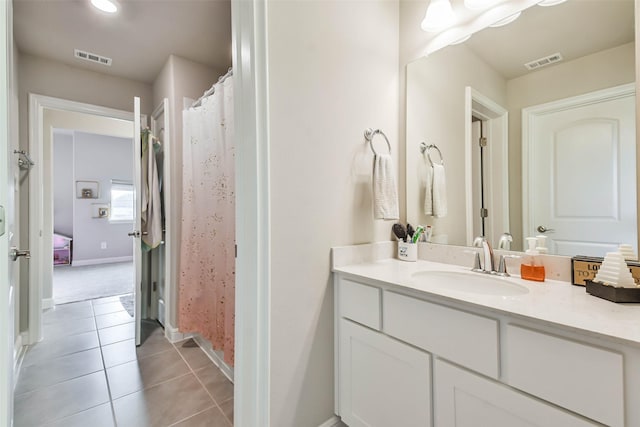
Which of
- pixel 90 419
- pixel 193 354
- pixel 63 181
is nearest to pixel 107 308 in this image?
pixel 193 354

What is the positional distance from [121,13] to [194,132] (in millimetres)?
855

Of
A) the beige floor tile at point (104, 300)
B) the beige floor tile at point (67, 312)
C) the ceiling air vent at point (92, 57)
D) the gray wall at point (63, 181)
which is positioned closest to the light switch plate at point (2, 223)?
the ceiling air vent at point (92, 57)

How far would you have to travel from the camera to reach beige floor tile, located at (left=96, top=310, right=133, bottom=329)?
266 cm

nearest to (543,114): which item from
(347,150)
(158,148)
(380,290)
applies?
(347,150)

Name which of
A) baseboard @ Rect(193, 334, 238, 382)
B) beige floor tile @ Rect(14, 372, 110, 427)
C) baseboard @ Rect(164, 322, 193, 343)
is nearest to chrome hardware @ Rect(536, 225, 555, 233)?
baseboard @ Rect(193, 334, 238, 382)

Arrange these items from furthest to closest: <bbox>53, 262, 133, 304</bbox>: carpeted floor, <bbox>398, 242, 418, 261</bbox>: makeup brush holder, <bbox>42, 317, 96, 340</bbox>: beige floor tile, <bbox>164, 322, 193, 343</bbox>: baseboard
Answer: <bbox>53, 262, 133, 304</bbox>: carpeted floor < <bbox>42, 317, 96, 340</bbox>: beige floor tile < <bbox>164, 322, 193, 343</bbox>: baseboard < <bbox>398, 242, 418, 261</bbox>: makeup brush holder

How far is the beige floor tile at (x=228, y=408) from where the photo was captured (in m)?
1.48

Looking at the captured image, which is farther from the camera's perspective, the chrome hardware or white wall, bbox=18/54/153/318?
white wall, bbox=18/54/153/318

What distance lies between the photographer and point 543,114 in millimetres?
1210

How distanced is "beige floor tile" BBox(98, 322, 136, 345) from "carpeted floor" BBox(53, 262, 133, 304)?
1.29m

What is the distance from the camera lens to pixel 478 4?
4.40 feet

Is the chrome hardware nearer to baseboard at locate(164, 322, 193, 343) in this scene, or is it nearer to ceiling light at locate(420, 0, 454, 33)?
ceiling light at locate(420, 0, 454, 33)

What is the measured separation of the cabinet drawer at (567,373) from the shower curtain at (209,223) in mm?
1410

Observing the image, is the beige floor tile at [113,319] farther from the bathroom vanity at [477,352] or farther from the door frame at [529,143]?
the door frame at [529,143]
